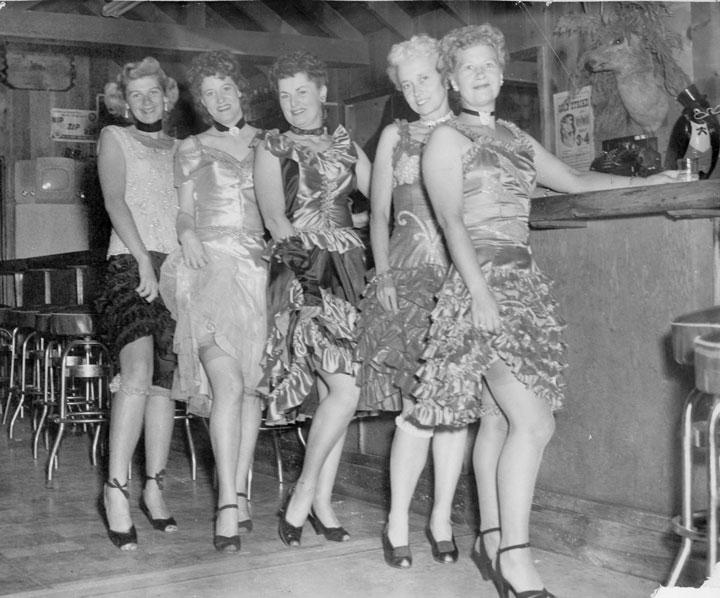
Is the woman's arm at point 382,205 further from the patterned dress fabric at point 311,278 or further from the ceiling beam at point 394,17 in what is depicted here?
the ceiling beam at point 394,17

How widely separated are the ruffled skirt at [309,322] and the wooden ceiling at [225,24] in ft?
15.4

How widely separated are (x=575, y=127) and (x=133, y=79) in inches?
154

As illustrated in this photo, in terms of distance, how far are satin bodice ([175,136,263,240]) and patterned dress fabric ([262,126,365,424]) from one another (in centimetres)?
20

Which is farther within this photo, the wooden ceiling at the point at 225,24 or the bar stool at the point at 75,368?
the wooden ceiling at the point at 225,24

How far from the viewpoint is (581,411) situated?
2.96 meters

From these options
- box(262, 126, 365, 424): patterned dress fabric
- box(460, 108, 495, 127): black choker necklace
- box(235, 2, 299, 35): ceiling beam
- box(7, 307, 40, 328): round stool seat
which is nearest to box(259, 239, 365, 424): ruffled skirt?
box(262, 126, 365, 424): patterned dress fabric

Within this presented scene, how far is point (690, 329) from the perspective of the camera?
7.02 ft

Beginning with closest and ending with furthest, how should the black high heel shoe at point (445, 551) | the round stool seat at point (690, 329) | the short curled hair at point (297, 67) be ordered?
1. the round stool seat at point (690, 329)
2. the black high heel shoe at point (445, 551)
3. the short curled hair at point (297, 67)

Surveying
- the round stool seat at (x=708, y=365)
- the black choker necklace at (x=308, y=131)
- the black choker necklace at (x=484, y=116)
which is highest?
the black choker necklace at (x=308, y=131)

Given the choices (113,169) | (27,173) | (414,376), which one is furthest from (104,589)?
(27,173)

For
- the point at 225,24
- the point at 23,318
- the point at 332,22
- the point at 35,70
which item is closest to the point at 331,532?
the point at 23,318

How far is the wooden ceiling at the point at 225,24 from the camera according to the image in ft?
25.6

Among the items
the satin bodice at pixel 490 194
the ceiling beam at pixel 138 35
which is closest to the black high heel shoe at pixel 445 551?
the satin bodice at pixel 490 194

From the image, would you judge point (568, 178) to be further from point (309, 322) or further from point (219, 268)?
point (219, 268)
